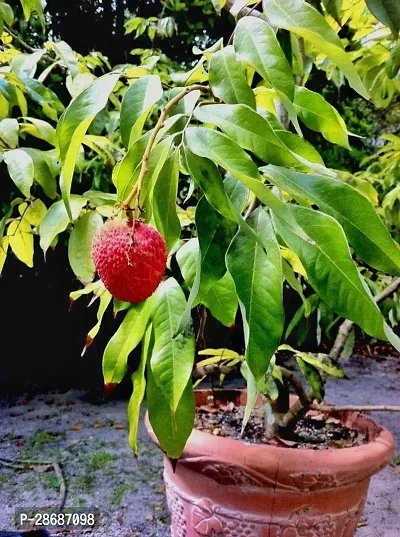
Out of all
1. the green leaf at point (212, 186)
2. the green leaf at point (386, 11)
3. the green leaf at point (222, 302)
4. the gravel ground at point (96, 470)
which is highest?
the green leaf at point (386, 11)

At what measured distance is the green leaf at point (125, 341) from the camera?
1.98 ft

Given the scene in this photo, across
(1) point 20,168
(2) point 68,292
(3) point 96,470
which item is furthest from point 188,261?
(2) point 68,292

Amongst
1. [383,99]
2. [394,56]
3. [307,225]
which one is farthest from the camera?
[383,99]

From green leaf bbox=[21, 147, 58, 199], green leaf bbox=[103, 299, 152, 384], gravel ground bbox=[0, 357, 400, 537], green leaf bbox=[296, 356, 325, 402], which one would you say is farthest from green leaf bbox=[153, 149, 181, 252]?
gravel ground bbox=[0, 357, 400, 537]

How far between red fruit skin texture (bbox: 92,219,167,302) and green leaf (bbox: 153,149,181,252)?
0.03 meters

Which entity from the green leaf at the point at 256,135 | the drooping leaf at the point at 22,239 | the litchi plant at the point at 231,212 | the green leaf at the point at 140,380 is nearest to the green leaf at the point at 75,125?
the litchi plant at the point at 231,212

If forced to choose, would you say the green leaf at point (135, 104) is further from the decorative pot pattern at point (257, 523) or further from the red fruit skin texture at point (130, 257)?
the decorative pot pattern at point (257, 523)

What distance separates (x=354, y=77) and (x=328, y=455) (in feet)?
1.91

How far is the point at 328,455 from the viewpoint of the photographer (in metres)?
0.81

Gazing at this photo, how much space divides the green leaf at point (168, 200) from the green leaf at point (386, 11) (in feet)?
0.82

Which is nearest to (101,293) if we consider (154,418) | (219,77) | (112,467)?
(154,418)

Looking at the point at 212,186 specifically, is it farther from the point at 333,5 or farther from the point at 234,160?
the point at 333,5

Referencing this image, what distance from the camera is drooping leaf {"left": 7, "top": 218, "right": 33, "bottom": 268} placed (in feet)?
2.92

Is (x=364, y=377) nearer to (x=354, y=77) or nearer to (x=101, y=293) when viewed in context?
(x=101, y=293)
